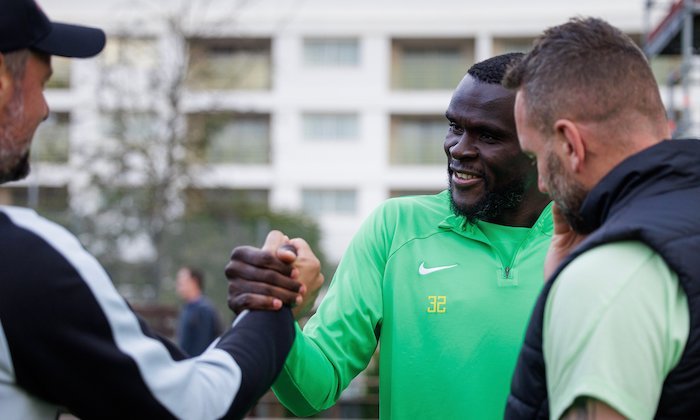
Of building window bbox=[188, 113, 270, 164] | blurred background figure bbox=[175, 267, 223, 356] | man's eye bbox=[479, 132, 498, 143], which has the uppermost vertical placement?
man's eye bbox=[479, 132, 498, 143]

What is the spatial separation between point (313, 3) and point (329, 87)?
3.35 metres

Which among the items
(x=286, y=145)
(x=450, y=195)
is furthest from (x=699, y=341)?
(x=286, y=145)

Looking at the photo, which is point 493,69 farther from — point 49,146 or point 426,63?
point 426,63

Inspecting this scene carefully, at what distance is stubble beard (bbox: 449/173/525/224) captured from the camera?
319cm

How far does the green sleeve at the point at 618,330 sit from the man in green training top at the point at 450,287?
1.00 m

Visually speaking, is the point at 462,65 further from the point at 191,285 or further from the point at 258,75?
the point at 191,285

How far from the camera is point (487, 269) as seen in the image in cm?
310

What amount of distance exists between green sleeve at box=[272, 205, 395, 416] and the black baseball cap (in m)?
1.12

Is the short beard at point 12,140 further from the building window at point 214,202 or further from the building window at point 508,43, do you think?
the building window at point 508,43

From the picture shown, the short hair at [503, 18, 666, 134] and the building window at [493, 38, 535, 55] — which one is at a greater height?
the building window at [493, 38, 535, 55]

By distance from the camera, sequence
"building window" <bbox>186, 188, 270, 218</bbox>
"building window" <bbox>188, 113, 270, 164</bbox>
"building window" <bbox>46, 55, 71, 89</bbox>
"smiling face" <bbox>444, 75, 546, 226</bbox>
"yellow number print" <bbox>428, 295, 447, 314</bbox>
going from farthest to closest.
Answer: "building window" <bbox>188, 113, 270, 164</bbox> < "building window" <bbox>46, 55, 71, 89</bbox> < "building window" <bbox>186, 188, 270, 218</bbox> < "smiling face" <bbox>444, 75, 546, 226</bbox> < "yellow number print" <bbox>428, 295, 447, 314</bbox>

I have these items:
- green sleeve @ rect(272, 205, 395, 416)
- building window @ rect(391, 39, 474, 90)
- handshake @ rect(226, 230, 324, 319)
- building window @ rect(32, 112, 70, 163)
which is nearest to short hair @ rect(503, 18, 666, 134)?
handshake @ rect(226, 230, 324, 319)

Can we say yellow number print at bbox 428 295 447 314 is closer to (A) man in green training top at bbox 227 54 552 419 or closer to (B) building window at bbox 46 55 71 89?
(A) man in green training top at bbox 227 54 552 419

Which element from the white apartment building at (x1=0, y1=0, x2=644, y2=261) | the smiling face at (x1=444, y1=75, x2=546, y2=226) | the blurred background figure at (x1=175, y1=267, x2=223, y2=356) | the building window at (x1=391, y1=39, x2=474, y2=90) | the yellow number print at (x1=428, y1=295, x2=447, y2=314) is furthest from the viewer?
the building window at (x1=391, y1=39, x2=474, y2=90)
